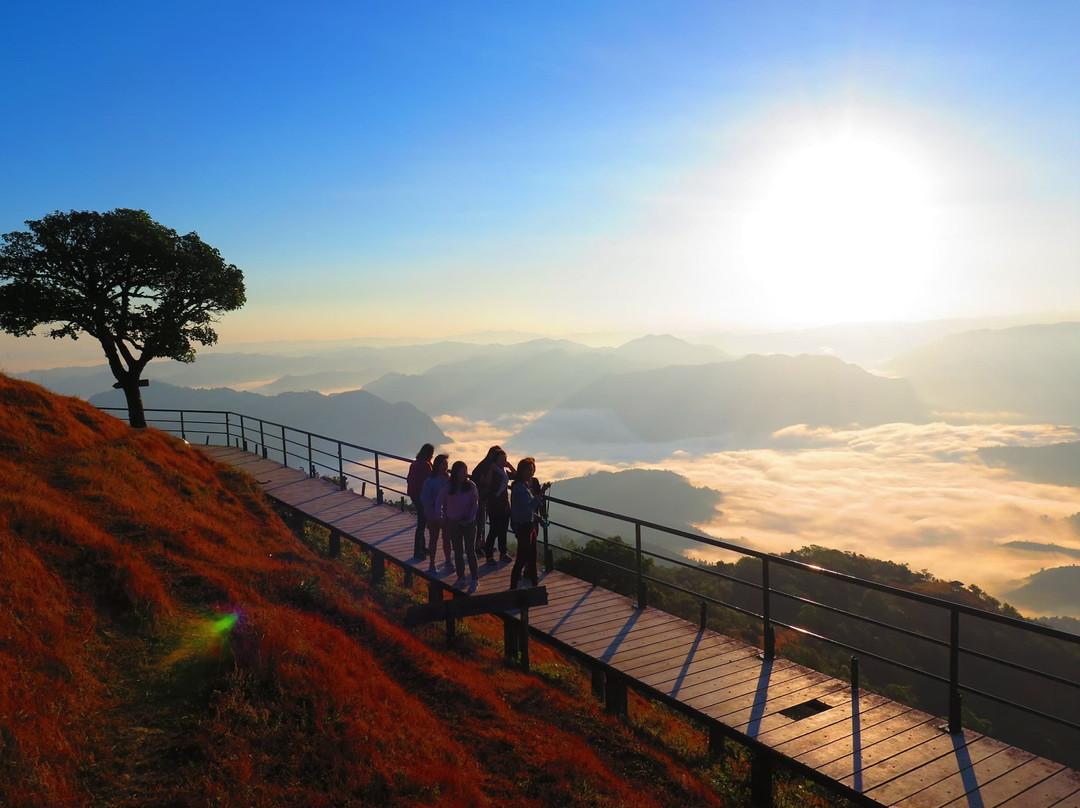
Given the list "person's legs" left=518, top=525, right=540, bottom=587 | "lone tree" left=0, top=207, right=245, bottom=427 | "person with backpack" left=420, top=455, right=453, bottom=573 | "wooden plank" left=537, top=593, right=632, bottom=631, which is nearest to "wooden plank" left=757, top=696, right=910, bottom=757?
"wooden plank" left=537, top=593, right=632, bottom=631

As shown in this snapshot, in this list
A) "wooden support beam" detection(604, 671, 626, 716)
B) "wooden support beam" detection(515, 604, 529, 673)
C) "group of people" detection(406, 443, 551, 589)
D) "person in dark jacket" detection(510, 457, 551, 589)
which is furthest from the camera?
"group of people" detection(406, 443, 551, 589)

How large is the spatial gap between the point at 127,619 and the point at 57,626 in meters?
0.83

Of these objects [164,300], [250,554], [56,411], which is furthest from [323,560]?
[164,300]

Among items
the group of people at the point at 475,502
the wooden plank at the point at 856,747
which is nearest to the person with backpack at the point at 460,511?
the group of people at the point at 475,502

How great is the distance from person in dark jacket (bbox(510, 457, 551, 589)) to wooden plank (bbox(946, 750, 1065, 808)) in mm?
5601

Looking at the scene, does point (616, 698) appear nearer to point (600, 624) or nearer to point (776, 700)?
point (600, 624)

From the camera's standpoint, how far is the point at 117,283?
2534 centimetres

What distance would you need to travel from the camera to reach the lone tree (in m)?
23.7

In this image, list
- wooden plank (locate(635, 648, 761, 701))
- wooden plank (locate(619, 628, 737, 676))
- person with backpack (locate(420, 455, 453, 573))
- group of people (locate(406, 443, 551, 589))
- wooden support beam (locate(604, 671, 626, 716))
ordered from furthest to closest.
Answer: person with backpack (locate(420, 455, 453, 573))
group of people (locate(406, 443, 551, 589))
wooden support beam (locate(604, 671, 626, 716))
wooden plank (locate(619, 628, 737, 676))
wooden plank (locate(635, 648, 761, 701))

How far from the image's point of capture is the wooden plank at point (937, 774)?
520cm

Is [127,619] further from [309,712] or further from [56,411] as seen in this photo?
[56,411]

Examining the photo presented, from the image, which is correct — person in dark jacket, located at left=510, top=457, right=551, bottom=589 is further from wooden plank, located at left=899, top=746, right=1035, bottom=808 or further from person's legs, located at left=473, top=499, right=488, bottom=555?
wooden plank, located at left=899, top=746, right=1035, bottom=808

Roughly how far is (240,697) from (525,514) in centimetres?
433

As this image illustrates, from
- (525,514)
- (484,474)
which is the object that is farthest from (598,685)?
(484,474)
